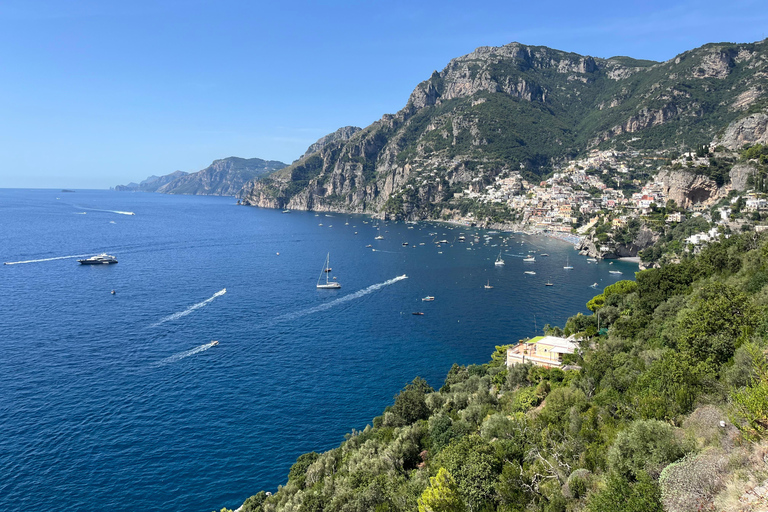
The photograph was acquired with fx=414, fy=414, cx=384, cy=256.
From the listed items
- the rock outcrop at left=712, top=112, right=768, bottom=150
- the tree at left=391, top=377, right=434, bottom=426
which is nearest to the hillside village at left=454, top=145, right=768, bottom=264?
the rock outcrop at left=712, top=112, right=768, bottom=150

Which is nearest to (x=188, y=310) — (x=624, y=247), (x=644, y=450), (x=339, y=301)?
(x=339, y=301)

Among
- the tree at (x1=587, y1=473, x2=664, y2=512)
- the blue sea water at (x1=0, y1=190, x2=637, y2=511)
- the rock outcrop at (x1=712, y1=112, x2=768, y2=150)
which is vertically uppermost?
the rock outcrop at (x1=712, y1=112, x2=768, y2=150)

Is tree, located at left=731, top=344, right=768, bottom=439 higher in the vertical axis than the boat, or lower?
higher

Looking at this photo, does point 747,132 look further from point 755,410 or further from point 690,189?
point 755,410

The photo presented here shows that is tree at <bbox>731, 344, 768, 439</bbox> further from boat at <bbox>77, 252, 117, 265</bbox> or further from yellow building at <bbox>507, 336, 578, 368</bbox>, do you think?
boat at <bbox>77, 252, 117, 265</bbox>

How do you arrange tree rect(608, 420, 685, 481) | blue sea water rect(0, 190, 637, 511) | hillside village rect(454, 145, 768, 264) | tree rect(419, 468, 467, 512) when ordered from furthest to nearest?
hillside village rect(454, 145, 768, 264) → blue sea water rect(0, 190, 637, 511) → tree rect(419, 468, 467, 512) → tree rect(608, 420, 685, 481)

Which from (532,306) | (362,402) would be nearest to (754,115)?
(532,306)
